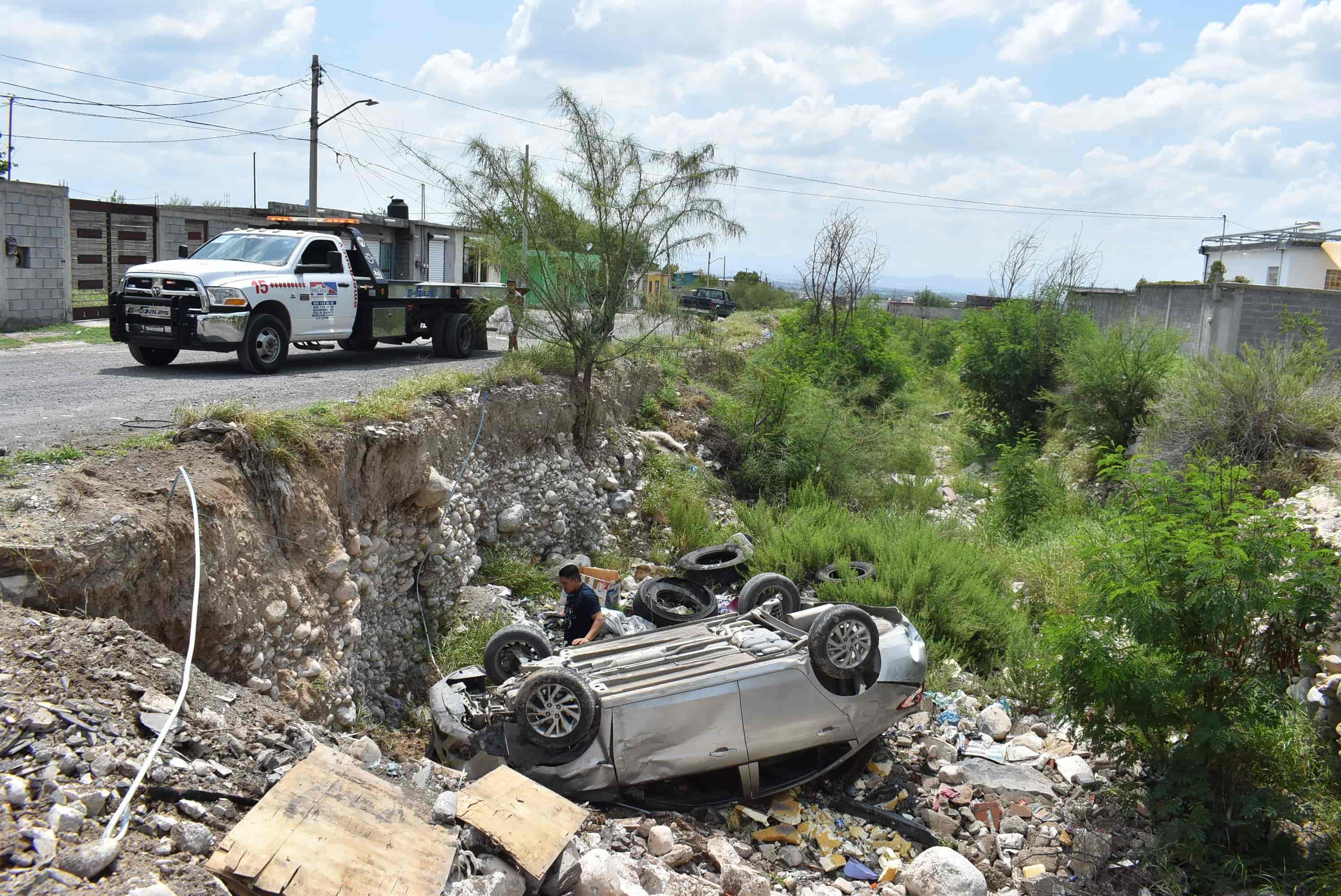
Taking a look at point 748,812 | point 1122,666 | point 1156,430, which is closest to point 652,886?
point 748,812

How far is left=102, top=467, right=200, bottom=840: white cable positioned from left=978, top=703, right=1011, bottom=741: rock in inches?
275

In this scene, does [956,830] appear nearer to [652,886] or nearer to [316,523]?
[652,886]

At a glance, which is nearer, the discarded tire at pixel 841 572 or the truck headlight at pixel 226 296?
the discarded tire at pixel 841 572

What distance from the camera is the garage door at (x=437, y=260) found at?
104 ft

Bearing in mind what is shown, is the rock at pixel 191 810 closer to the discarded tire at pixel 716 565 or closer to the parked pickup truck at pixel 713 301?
the discarded tire at pixel 716 565

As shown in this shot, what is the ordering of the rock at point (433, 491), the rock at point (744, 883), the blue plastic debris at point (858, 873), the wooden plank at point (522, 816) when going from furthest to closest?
the rock at point (433, 491) → the blue plastic debris at point (858, 873) → the rock at point (744, 883) → the wooden plank at point (522, 816)

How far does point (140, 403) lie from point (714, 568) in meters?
6.72

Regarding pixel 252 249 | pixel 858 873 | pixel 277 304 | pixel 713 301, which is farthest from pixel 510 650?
pixel 713 301

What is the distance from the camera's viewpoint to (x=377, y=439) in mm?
9031

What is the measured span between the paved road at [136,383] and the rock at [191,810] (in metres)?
4.01

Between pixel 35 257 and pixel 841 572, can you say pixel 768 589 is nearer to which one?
pixel 841 572

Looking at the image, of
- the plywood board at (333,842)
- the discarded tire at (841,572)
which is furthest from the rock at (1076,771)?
the plywood board at (333,842)

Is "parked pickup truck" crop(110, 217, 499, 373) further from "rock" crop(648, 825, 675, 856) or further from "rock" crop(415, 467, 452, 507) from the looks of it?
"rock" crop(648, 825, 675, 856)

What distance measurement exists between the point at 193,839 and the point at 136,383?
8.65 m
